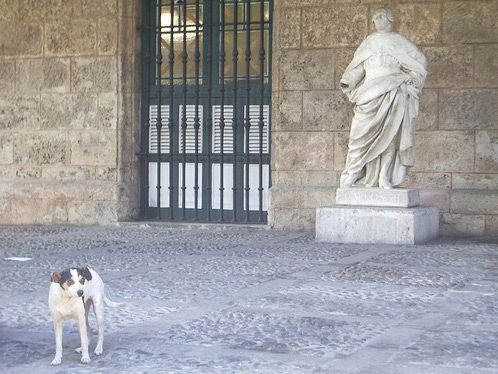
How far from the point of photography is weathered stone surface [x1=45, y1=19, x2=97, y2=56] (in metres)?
13.5

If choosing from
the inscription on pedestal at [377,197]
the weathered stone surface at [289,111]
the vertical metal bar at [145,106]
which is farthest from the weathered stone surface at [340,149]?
the vertical metal bar at [145,106]

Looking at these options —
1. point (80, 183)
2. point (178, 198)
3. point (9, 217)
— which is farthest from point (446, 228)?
point (9, 217)

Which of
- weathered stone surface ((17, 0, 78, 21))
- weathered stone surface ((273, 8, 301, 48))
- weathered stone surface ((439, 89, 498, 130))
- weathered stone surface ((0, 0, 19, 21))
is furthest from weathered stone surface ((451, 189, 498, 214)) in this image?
weathered stone surface ((0, 0, 19, 21))

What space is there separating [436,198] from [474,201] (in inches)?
17.4

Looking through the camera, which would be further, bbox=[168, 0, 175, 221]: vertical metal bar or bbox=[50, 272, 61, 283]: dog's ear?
bbox=[168, 0, 175, 221]: vertical metal bar

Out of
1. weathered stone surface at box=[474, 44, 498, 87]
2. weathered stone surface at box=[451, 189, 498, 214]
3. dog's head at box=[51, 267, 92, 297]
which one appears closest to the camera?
dog's head at box=[51, 267, 92, 297]

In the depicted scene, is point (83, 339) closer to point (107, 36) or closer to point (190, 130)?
point (190, 130)

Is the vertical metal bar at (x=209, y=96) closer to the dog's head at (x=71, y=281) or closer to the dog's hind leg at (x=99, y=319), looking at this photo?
the dog's hind leg at (x=99, y=319)

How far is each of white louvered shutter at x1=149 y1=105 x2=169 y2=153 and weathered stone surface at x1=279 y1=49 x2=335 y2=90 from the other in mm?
1811

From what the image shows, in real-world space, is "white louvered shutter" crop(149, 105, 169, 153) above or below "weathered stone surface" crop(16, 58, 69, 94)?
below

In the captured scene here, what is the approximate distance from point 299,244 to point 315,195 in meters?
1.96

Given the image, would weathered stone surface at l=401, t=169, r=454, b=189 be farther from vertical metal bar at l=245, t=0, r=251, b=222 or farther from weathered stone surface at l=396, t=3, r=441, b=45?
vertical metal bar at l=245, t=0, r=251, b=222

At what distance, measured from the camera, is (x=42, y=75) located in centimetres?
1374

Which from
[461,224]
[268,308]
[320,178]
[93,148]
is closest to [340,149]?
[320,178]
